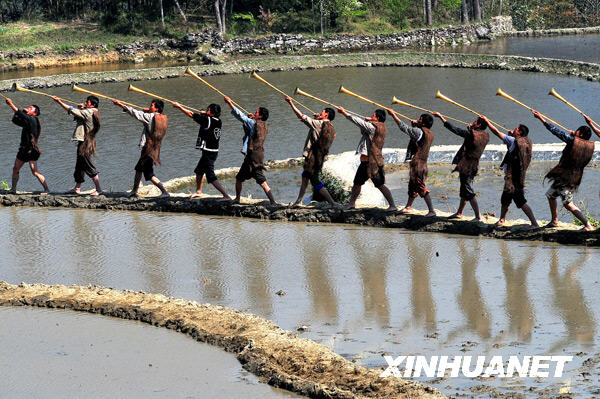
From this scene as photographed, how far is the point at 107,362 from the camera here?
24.7 feet

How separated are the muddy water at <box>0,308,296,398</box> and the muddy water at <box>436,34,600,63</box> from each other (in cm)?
3009

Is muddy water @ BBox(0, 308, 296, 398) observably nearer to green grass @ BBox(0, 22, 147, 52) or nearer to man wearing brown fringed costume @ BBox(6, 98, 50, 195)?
man wearing brown fringed costume @ BBox(6, 98, 50, 195)

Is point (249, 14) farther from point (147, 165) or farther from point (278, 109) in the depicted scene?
point (147, 165)

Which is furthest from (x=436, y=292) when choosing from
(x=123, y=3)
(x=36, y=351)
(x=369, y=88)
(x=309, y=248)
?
(x=123, y=3)

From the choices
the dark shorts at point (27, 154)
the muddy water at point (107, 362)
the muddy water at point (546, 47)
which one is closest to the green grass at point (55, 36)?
the muddy water at point (546, 47)

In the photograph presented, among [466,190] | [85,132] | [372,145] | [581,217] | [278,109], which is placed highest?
[85,132]

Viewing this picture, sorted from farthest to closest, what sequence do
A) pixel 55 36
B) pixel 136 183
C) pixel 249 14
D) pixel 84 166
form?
pixel 249 14 → pixel 55 36 → pixel 84 166 → pixel 136 183

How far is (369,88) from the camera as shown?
2956 cm

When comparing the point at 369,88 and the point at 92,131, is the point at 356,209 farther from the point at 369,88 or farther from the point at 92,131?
the point at 369,88

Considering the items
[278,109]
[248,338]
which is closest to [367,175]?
[248,338]

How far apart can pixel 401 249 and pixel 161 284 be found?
3.02 meters

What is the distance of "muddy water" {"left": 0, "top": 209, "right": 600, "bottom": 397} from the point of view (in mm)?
7723

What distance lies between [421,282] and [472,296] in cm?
70

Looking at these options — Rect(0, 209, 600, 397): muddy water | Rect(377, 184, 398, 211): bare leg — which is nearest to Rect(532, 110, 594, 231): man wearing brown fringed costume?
Rect(0, 209, 600, 397): muddy water
